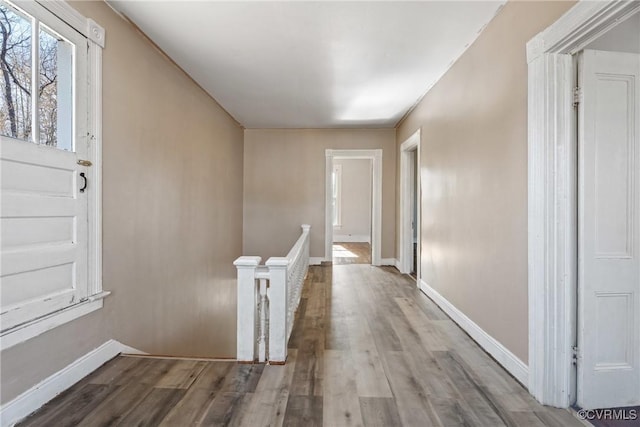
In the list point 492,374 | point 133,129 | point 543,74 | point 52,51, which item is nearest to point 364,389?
point 492,374

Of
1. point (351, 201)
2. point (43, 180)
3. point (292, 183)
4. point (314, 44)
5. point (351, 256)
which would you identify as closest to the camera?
point (43, 180)

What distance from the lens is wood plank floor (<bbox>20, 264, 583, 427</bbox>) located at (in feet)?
5.17

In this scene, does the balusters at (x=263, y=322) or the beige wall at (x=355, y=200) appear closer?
the balusters at (x=263, y=322)

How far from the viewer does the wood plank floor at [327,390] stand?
1575 millimetres

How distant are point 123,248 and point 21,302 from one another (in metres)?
0.77

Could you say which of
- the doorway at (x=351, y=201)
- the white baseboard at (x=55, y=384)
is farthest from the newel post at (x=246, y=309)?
the doorway at (x=351, y=201)

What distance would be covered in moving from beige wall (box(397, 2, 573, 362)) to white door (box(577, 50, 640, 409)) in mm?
290

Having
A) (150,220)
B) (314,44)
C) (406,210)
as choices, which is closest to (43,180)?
(150,220)

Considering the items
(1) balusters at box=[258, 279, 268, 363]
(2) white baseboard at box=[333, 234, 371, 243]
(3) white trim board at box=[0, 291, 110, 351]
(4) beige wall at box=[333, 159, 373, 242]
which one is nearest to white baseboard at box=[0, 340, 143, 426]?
(3) white trim board at box=[0, 291, 110, 351]

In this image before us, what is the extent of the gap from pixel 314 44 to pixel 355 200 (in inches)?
281

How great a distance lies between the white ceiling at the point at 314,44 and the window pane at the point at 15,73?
2.41 ft

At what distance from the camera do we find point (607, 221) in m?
1.67

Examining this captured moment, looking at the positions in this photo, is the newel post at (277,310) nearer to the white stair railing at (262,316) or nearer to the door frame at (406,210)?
the white stair railing at (262,316)

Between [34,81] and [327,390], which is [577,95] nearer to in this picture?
[327,390]
